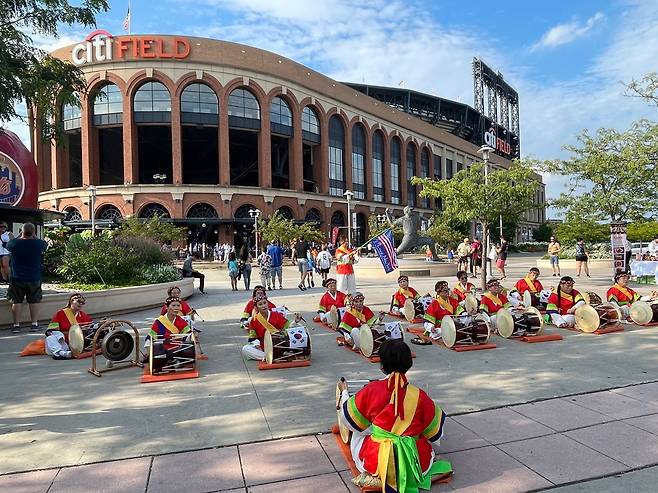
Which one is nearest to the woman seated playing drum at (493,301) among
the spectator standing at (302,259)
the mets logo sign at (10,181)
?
the spectator standing at (302,259)

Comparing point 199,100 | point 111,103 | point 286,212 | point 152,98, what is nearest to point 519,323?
point 286,212

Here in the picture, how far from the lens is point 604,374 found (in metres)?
6.36

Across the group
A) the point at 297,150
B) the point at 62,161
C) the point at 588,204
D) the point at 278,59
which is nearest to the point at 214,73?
the point at 278,59

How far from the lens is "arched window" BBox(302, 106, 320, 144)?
167ft

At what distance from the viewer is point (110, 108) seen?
1698 inches

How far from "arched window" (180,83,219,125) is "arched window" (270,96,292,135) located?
589 centimetres

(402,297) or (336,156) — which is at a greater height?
(336,156)

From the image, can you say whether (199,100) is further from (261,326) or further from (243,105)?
(261,326)

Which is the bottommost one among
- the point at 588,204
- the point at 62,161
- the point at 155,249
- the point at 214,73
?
the point at 155,249

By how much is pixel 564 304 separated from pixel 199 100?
134 feet

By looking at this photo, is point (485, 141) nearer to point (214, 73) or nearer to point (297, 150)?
point (297, 150)

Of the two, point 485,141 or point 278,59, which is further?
point 485,141

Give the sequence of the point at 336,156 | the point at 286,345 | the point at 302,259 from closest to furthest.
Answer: the point at 286,345 → the point at 302,259 → the point at 336,156

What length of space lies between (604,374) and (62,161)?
165 ft
